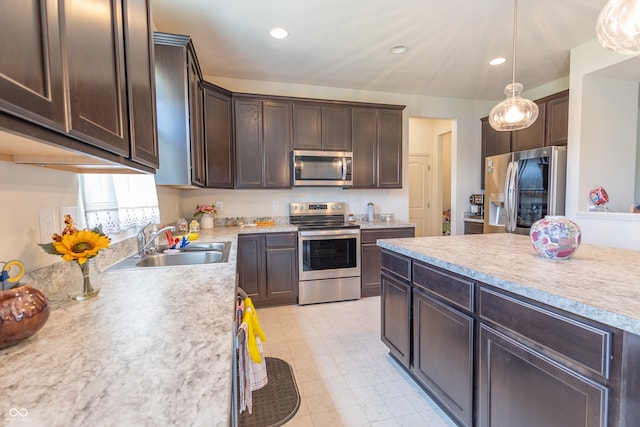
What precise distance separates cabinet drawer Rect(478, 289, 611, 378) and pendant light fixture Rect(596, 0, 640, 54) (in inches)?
55.2

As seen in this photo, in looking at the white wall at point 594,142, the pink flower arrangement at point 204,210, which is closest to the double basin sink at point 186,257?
the pink flower arrangement at point 204,210

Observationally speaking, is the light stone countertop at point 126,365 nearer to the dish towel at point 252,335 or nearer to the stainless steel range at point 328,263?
the dish towel at point 252,335

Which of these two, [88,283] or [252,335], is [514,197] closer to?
[252,335]

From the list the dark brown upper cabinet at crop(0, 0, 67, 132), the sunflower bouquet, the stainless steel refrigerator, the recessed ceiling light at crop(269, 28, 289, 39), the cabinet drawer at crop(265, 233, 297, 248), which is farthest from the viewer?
the cabinet drawer at crop(265, 233, 297, 248)

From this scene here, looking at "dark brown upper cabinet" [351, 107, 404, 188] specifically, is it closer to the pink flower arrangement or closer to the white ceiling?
the white ceiling

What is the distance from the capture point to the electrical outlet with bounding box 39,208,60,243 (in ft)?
3.75

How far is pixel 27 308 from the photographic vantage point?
2.42ft

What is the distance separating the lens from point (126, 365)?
66 cm

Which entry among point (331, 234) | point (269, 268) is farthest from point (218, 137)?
point (331, 234)

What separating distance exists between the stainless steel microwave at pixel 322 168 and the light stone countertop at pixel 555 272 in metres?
1.70

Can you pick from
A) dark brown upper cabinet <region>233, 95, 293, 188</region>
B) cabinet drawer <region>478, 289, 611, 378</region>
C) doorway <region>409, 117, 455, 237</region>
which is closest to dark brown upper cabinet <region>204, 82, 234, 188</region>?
dark brown upper cabinet <region>233, 95, 293, 188</region>

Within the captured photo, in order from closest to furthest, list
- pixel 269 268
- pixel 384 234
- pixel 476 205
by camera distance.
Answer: pixel 269 268 → pixel 384 234 → pixel 476 205

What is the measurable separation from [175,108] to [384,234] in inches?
101

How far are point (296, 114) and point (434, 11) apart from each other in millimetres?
1758
